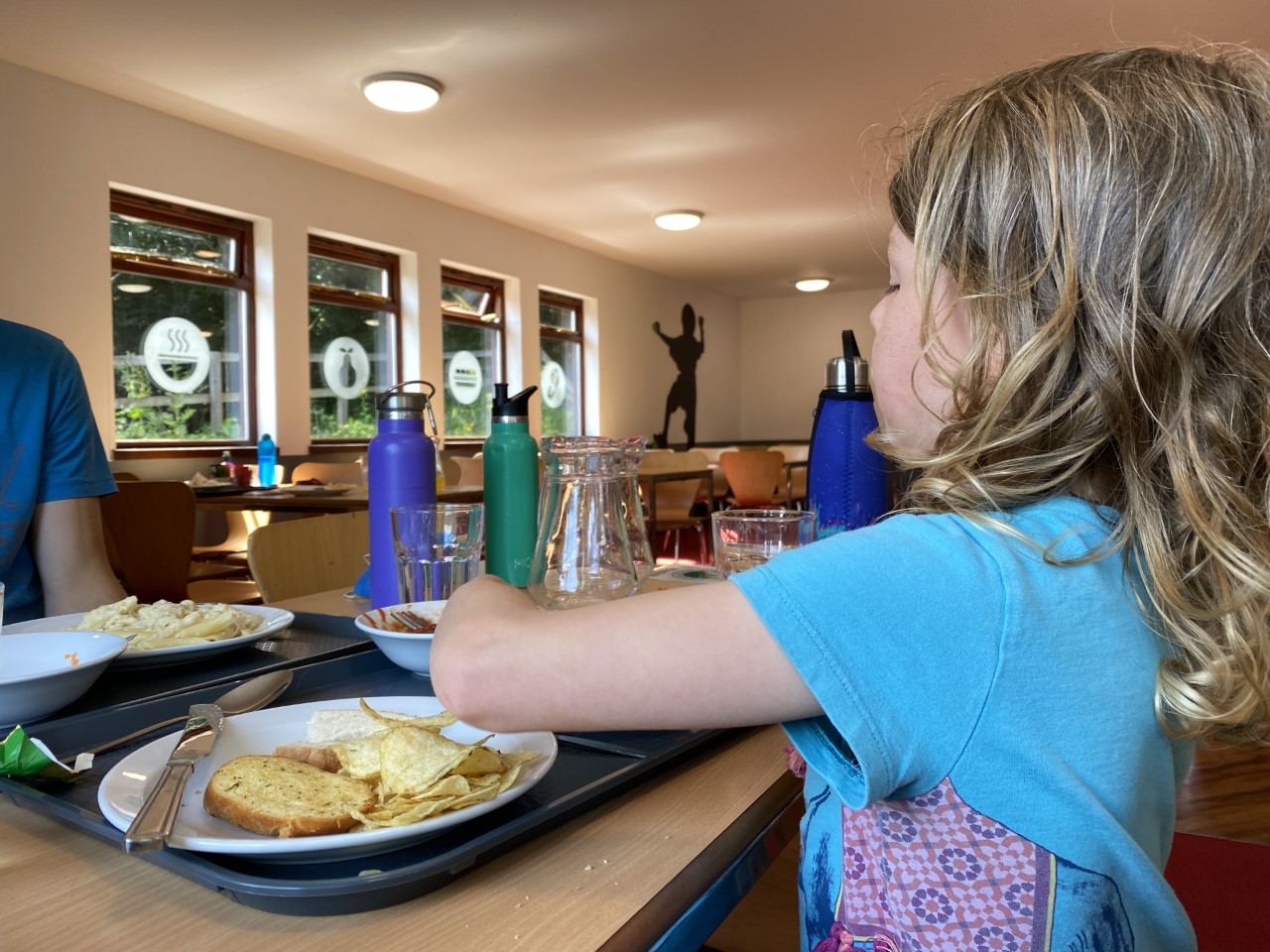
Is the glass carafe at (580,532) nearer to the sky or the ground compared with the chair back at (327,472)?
nearer to the sky

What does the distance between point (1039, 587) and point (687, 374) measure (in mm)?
10105

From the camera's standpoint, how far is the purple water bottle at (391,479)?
1.20 meters

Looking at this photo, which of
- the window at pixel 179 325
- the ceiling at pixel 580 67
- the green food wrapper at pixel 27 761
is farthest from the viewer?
the window at pixel 179 325

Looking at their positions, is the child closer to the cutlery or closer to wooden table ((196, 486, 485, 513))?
the cutlery

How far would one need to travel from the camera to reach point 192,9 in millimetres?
3762

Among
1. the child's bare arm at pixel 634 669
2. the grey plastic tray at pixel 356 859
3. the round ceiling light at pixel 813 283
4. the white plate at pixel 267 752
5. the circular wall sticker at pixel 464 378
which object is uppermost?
the round ceiling light at pixel 813 283

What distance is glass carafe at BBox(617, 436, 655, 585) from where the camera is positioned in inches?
44.1

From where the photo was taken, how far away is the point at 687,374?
10547 millimetres

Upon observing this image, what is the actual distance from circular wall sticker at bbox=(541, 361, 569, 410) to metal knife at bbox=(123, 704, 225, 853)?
773 centimetres

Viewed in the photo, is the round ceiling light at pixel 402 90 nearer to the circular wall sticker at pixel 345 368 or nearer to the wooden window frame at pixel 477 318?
the circular wall sticker at pixel 345 368

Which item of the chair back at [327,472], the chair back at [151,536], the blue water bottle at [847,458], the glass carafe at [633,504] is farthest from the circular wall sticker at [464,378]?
the blue water bottle at [847,458]

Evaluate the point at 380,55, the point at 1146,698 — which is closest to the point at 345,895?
the point at 1146,698

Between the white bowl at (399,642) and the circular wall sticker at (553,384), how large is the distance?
294 inches

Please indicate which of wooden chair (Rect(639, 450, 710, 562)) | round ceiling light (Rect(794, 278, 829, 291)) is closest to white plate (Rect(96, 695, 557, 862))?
wooden chair (Rect(639, 450, 710, 562))
